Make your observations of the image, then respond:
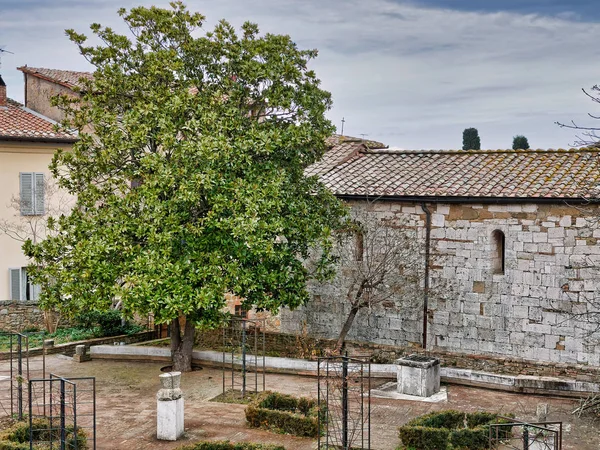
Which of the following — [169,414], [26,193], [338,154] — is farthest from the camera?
[26,193]

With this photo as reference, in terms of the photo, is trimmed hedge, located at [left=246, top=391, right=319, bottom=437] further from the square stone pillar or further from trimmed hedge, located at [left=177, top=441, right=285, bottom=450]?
the square stone pillar

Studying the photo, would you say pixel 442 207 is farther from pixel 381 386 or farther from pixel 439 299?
pixel 381 386

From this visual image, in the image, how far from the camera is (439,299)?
880 inches

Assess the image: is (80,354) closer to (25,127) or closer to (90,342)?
(90,342)

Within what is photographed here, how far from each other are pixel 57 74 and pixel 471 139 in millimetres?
23700

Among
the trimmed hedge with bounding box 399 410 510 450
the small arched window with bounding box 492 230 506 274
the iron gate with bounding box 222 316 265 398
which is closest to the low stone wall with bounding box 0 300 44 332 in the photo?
the iron gate with bounding box 222 316 265 398

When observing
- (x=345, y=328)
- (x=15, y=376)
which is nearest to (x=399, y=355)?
(x=345, y=328)

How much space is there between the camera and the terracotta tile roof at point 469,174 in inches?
826

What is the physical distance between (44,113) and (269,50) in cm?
1666

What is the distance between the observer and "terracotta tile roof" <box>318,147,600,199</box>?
21.0 meters

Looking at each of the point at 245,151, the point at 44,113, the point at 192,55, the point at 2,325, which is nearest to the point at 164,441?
the point at 245,151

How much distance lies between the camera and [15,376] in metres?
20.0

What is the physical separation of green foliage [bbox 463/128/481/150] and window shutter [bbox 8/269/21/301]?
2578cm

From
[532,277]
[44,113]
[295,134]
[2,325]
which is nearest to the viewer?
[295,134]
